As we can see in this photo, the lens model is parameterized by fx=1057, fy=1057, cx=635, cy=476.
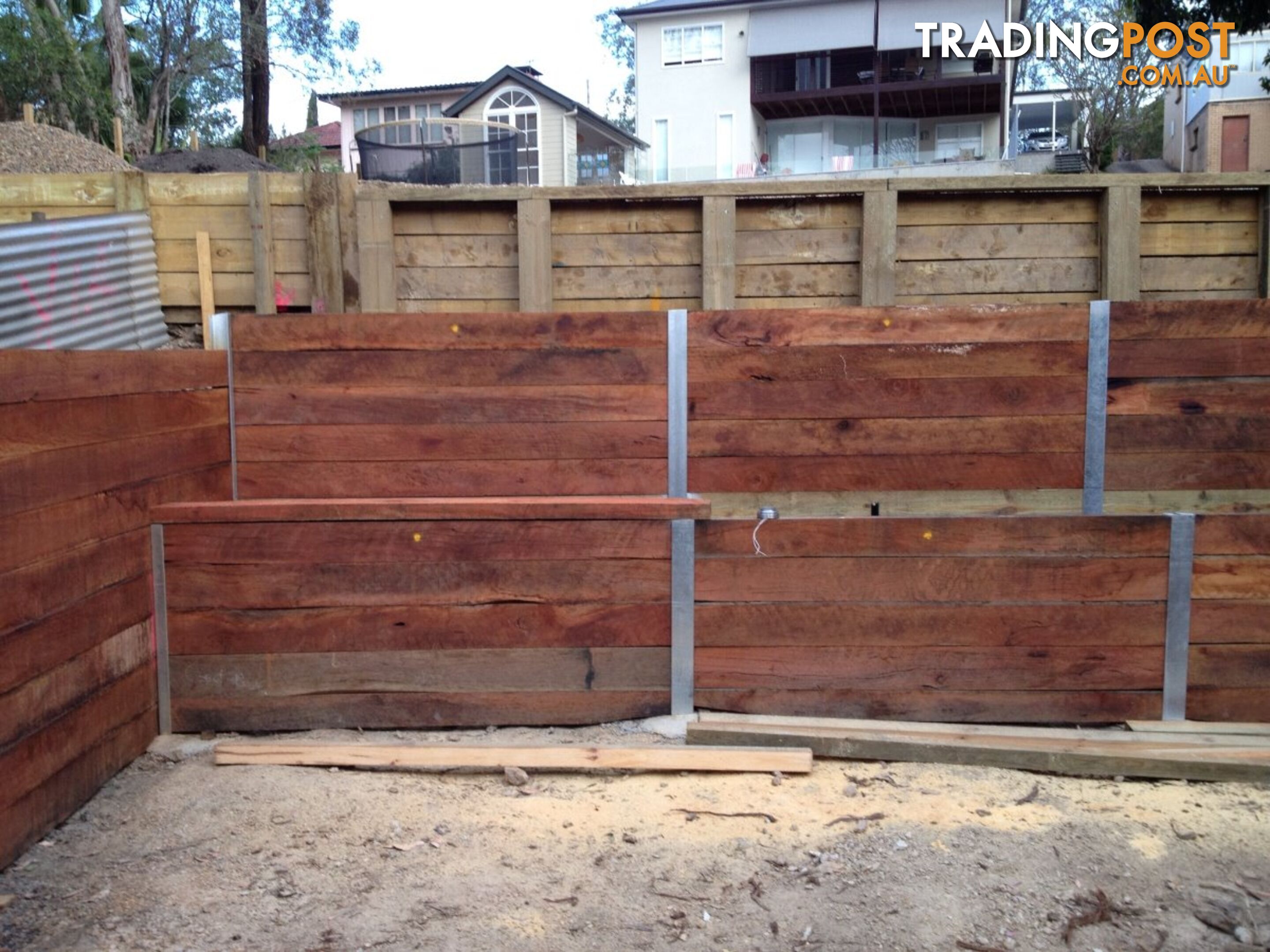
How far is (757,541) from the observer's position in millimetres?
4484

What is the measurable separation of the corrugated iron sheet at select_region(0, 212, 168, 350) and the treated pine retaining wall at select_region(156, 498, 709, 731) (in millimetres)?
1369

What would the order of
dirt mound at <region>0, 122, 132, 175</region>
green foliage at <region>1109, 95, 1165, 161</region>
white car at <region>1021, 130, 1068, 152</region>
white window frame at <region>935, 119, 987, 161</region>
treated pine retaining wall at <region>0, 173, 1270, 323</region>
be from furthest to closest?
green foliage at <region>1109, 95, 1165, 161</region> < white car at <region>1021, 130, 1068, 152</region> < white window frame at <region>935, 119, 987, 161</region> < dirt mound at <region>0, 122, 132, 175</region> < treated pine retaining wall at <region>0, 173, 1270, 323</region>

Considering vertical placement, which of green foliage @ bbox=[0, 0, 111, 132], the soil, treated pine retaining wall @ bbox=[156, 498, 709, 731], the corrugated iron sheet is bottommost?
the soil

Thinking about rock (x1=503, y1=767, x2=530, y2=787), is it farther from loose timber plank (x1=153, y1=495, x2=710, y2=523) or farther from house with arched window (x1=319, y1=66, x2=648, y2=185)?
house with arched window (x1=319, y1=66, x2=648, y2=185)

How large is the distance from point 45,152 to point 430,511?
14.1 metres

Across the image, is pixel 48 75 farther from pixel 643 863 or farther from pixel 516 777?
pixel 643 863

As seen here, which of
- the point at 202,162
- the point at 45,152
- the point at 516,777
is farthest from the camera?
the point at 202,162

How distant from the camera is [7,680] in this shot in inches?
130

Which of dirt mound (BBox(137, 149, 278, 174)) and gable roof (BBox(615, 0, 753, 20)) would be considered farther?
gable roof (BBox(615, 0, 753, 20))

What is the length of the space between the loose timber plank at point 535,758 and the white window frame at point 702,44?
37.6 metres

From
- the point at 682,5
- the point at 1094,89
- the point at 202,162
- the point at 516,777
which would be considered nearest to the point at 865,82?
the point at 682,5

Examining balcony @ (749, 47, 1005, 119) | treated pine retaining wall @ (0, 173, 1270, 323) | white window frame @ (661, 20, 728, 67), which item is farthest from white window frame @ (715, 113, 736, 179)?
treated pine retaining wall @ (0, 173, 1270, 323)

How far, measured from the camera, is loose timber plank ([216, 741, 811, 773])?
159 inches

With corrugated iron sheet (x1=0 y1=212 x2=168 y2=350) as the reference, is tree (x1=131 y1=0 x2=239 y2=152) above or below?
above
